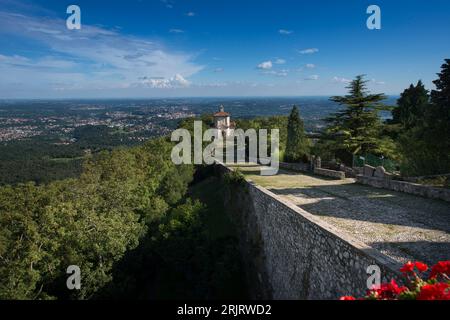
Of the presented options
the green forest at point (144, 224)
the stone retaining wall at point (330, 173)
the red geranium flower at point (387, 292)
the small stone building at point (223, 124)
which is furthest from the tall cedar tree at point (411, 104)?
the small stone building at point (223, 124)

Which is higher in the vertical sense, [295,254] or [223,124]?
[223,124]

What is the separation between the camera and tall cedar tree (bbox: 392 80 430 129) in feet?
91.3

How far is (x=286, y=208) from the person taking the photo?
420 inches

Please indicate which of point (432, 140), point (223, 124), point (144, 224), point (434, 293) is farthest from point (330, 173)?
point (223, 124)

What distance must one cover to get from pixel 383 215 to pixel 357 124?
585 inches

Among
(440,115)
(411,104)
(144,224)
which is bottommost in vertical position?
(144,224)

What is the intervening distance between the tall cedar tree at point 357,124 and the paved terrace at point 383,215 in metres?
7.57

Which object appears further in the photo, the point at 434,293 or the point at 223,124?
the point at 223,124

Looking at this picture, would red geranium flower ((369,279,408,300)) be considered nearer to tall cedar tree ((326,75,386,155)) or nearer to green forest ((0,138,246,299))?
green forest ((0,138,246,299))

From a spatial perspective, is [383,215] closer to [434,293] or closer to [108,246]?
[434,293]

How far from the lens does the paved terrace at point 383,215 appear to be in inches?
296

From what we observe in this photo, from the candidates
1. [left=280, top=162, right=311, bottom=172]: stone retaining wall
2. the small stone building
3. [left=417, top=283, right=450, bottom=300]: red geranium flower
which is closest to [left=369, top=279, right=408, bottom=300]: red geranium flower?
[left=417, top=283, right=450, bottom=300]: red geranium flower

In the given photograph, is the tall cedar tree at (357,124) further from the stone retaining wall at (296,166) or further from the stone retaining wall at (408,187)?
the stone retaining wall at (408,187)

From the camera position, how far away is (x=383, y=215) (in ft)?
33.0
